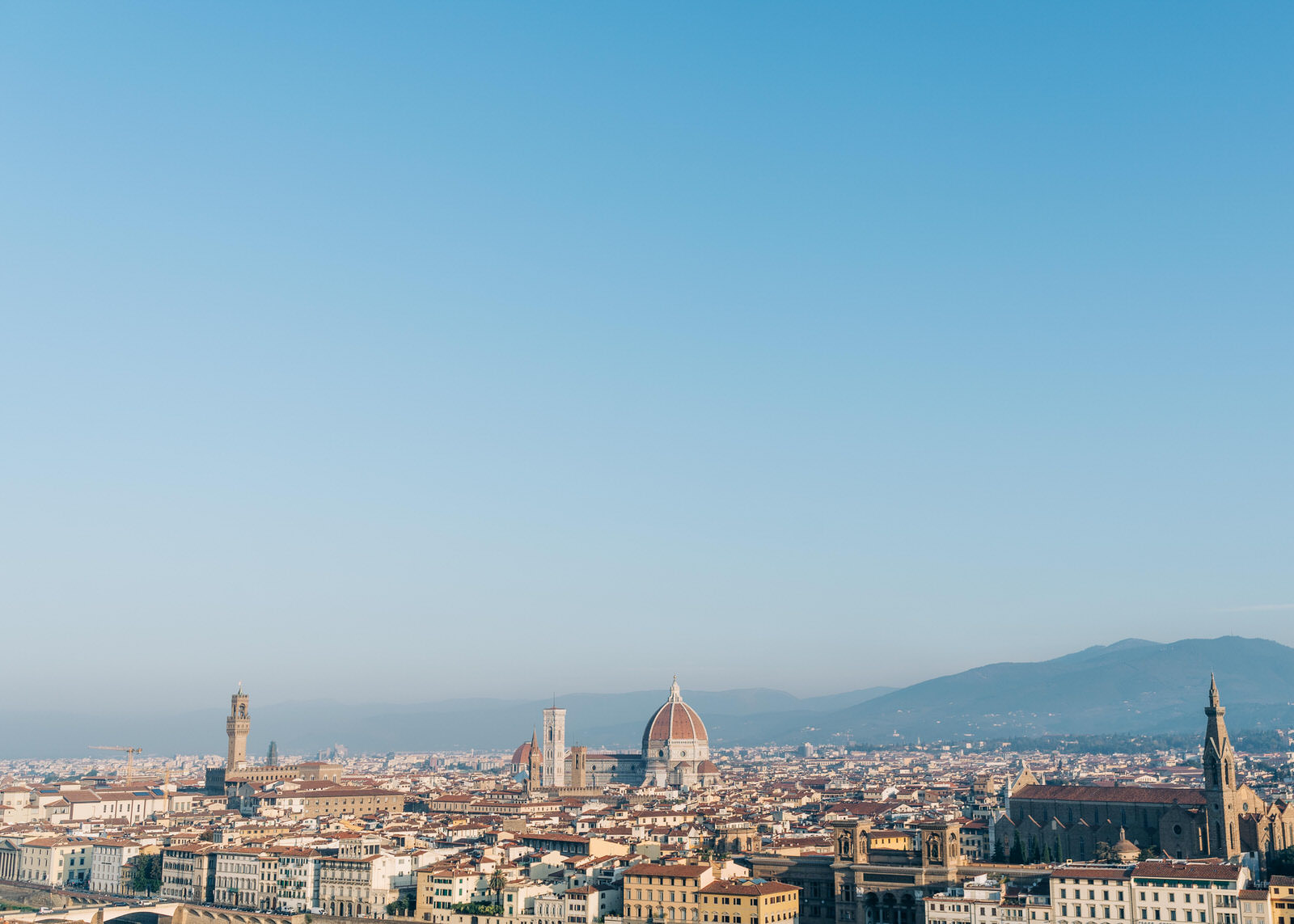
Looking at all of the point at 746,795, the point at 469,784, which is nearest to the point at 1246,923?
the point at 746,795

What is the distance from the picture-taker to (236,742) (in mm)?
132125

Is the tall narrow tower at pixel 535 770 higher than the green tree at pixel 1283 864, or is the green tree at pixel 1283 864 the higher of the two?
the tall narrow tower at pixel 535 770

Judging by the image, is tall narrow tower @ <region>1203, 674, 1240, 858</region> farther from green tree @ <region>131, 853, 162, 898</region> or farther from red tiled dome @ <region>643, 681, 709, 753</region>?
red tiled dome @ <region>643, 681, 709, 753</region>

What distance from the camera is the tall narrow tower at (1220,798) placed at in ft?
233

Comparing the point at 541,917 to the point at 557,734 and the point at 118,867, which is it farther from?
the point at 557,734

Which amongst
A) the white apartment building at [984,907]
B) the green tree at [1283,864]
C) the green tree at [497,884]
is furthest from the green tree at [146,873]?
the green tree at [1283,864]

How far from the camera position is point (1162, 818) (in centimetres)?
7469

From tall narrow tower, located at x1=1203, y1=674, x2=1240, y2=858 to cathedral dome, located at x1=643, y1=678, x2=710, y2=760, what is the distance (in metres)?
86.7

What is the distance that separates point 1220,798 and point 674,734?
9066cm

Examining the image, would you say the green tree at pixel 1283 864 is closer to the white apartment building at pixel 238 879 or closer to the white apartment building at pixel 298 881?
the white apartment building at pixel 298 881

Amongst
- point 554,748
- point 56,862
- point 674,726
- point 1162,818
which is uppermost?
point 674,726

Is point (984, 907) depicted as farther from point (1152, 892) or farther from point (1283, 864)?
point (1283, 864)

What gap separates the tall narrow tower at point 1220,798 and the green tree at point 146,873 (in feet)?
183

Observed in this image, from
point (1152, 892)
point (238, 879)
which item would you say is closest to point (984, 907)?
point (1152, 892)
